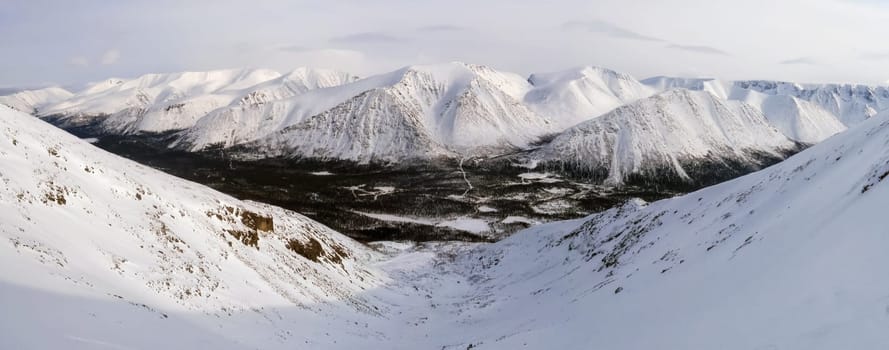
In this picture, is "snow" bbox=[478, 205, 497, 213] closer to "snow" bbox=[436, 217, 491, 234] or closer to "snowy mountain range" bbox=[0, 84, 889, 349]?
"snow" bbox=[436, 217, 491, 234]

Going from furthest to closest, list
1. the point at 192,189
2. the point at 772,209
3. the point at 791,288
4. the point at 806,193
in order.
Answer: the point at 192,189 → the point at 772,209 → the point at 806,193 → the point at 791,288

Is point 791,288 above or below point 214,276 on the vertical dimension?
above

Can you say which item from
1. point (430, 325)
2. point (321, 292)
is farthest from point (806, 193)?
point (321, 292)

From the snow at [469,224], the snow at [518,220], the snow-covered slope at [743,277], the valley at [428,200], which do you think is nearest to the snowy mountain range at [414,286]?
the snow-covered slope at [743,277]

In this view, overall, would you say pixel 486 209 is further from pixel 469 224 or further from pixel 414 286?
pixel 414 286

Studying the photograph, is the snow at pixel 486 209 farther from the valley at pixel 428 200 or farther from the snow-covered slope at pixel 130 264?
the snow-covered slope at pixel 130 264

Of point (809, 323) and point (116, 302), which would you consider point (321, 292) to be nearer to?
point (116, 302)

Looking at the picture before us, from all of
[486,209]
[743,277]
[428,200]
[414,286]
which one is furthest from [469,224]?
[743,277]
